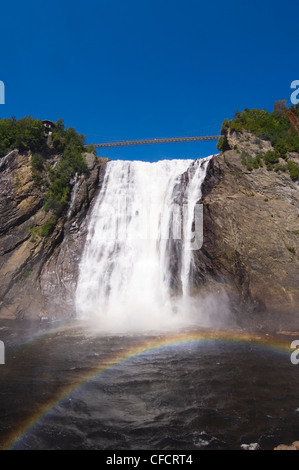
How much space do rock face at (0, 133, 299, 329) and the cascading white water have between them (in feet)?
4.13

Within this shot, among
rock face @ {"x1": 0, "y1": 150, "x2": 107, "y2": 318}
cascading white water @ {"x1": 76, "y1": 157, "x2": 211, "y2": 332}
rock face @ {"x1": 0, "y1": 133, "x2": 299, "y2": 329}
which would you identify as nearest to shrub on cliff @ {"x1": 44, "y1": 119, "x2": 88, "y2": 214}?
rock face @ {"x1": 0, "y1": 150, "x2": 107, "y2": 318}

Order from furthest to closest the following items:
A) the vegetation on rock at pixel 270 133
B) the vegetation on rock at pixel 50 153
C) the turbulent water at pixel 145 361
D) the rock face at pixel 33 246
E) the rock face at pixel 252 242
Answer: the vegetation on rock at pixel 50 153, the vegetation on rock at pixel 270 133, the rock face at pixel 33 246, the rock face at pixel 252 242, the turbulent water at pixel 145 361

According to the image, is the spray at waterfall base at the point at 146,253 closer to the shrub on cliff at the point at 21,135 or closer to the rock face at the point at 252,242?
the rock face at the point at 252,242

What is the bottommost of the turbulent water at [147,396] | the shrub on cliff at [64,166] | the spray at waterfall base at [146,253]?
the turbulent water at [147,396]

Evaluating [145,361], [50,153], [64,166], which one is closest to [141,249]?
[64,166]

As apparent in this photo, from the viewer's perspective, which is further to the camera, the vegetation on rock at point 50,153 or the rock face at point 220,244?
the vegetation on rock at point 50,153

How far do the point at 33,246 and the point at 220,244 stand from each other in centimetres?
1699

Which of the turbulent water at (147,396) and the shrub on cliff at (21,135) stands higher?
the shrub on cliff at (21,135)

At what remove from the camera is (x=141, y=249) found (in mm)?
27938

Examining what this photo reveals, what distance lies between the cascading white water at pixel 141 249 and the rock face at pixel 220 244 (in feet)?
4.13

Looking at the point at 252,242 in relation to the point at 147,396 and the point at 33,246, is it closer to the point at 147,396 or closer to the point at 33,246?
the point at 147,396

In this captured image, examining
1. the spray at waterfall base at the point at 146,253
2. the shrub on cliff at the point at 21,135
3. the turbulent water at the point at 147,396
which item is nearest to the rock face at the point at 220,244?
the spray at waterfall base at the point at 146,253

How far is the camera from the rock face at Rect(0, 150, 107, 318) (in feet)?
84.7

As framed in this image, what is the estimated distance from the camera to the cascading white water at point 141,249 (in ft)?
79.8
